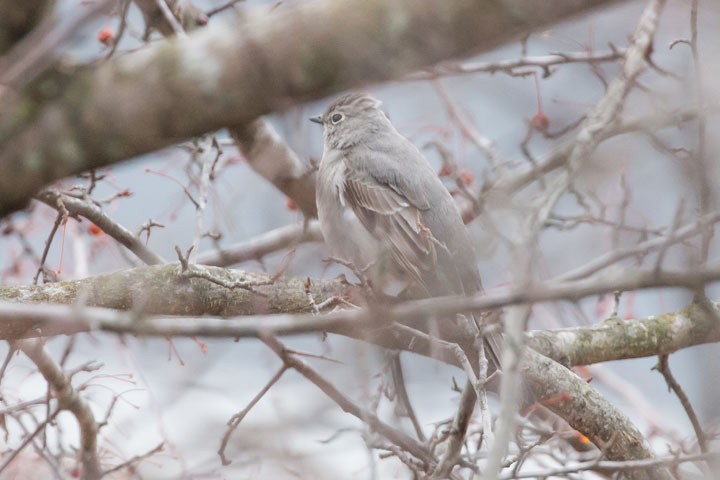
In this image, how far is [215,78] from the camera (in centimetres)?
234

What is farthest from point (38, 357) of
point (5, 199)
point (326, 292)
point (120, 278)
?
point (5, 199)

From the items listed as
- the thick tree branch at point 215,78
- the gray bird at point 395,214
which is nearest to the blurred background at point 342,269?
the thick tree branch at point 215,78

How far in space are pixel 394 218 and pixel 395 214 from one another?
0.13 ft

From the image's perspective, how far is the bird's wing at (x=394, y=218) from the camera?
5.30 metres

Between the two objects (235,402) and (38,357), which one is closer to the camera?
(235,402)

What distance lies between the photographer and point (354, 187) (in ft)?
19.0

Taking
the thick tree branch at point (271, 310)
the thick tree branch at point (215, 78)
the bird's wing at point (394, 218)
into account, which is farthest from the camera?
the bird's wing at point (394, 218)

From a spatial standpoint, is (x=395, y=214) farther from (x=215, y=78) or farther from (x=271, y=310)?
(x=215, y=78)

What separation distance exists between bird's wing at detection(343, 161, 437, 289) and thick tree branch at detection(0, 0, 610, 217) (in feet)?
9.44

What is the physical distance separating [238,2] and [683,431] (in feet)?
15.5

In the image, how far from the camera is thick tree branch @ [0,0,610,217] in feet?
7.29

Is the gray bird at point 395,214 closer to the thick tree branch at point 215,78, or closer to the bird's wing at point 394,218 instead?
the bird's wing at point 394,218

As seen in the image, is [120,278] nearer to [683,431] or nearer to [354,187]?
[354,187]

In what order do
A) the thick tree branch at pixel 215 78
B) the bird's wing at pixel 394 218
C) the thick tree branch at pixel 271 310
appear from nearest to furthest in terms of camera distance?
1. the thick tree branch at pixel 215 78
2. the thick tree branch at pixel 271 310
3. the bird's wing at pixel 394 218
